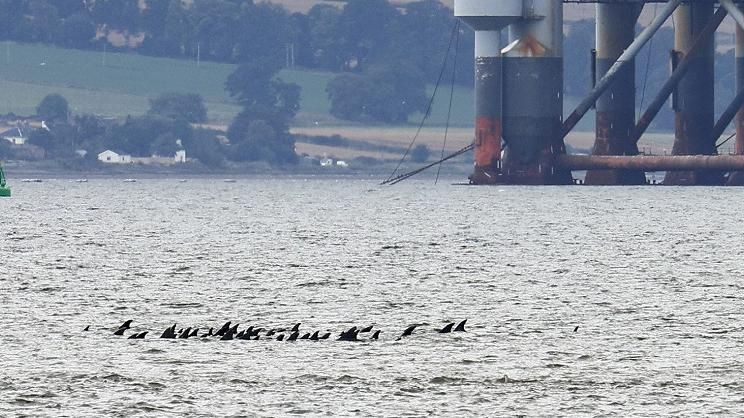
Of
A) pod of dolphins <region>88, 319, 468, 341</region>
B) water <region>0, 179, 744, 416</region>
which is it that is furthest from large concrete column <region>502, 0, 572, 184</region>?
pod of dolphins <region>88, 319, 468, 341</region>

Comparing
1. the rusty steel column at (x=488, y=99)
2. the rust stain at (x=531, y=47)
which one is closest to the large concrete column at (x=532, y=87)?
the rust stain at (x=531, y=47)

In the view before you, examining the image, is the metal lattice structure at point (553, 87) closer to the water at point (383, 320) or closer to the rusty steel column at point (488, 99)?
the rusty steel column at point (488, 99)

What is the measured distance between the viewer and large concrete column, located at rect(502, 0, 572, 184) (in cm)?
19025

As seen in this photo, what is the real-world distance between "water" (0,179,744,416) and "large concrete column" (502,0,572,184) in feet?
189

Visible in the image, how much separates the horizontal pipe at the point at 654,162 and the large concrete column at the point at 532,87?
327 centimetres

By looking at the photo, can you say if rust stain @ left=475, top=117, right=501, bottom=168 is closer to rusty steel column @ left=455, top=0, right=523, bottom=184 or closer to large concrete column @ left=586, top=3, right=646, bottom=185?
rusty steel column @ left=455, top=0, right=523, bottom=184

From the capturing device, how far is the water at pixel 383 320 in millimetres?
53375

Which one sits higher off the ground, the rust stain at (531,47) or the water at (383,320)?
the rust stain at (531,47)

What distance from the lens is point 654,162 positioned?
19125cm

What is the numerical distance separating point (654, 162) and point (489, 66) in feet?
54.4

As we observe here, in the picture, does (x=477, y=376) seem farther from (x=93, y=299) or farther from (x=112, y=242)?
(x=112, y=242)

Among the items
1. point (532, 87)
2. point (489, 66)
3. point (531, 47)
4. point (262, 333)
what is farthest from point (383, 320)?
point (489, 66)

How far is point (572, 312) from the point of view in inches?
2879

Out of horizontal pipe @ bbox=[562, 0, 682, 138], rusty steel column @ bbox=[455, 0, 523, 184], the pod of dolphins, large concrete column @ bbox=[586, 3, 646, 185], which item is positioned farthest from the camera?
large concrete column @ bbox=[586, 3, 646, 185]
